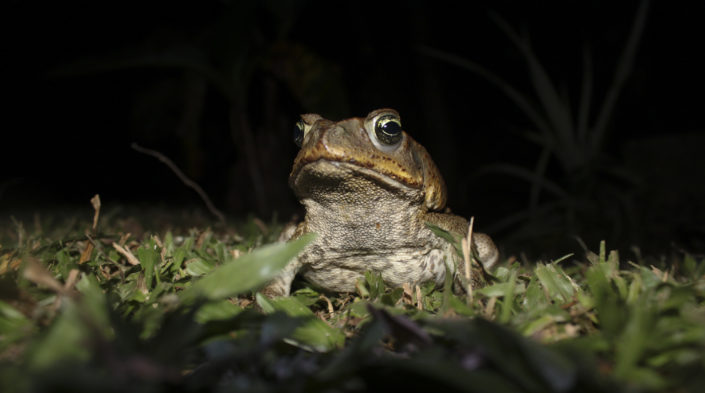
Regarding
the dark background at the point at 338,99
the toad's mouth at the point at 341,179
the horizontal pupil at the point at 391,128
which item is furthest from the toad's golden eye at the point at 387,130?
the dark background at the point at 338,99

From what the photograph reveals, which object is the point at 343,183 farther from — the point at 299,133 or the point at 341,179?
the point at 299,133

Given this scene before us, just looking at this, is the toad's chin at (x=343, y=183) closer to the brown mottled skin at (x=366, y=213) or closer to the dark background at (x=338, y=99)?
the brown mottled skin at (x=366, y=213)

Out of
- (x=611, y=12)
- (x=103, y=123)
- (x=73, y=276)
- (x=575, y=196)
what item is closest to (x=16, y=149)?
(x=103, y=123)

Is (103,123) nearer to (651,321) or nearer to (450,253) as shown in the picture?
(450,253)

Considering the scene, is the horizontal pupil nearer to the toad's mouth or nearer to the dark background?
the toad's mouth

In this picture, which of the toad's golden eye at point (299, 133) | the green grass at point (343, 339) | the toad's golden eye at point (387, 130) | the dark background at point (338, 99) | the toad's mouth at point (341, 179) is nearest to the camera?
the green grass at point (343, 339)

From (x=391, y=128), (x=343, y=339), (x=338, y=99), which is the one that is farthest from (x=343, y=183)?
(x=338, y=99)
